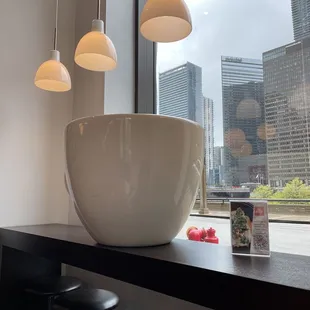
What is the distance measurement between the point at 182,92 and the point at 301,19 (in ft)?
2.29

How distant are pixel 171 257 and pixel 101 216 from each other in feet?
0.73

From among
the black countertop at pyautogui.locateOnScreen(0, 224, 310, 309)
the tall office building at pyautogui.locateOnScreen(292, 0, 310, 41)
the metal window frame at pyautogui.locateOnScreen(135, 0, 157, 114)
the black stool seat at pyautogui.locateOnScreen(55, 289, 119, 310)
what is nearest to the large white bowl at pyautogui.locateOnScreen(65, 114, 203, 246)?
the black countertop at pyautogui.locateOnScreen(0, 224, 310, 309)

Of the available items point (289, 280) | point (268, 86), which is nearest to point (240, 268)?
point (289, 280)

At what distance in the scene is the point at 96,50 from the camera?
4.42 ft

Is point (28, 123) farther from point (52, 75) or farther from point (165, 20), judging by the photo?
point (165, 20)

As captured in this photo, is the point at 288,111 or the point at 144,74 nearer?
the point at 288,111

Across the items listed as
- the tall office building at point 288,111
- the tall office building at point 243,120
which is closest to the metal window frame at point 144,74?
the tall office building at point 243,120

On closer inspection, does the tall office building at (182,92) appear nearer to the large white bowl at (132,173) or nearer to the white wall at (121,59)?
the white wall at (121,59)

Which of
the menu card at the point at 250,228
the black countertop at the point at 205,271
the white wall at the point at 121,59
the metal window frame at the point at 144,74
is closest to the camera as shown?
the black countertop at the point at 205,271

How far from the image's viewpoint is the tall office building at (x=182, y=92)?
5.66 ft

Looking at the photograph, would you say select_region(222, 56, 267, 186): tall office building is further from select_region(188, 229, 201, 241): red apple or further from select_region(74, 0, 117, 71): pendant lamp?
select_region(74, 0, 117, 71): pendant lamp

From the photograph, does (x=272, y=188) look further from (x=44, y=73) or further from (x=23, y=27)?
(x=23, y=27)

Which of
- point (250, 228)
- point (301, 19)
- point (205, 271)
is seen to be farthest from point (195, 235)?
point (301, 19)

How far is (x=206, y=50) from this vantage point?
1.70m
